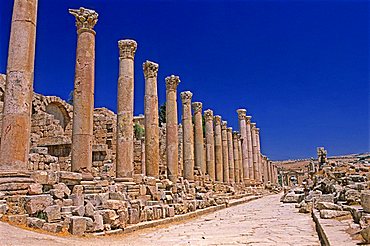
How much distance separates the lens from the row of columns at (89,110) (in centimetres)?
983

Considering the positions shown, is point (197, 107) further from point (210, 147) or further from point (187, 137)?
point (187, 137)

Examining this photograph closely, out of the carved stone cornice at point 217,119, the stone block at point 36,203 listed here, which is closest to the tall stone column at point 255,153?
the carved stone cornice at point 217,119

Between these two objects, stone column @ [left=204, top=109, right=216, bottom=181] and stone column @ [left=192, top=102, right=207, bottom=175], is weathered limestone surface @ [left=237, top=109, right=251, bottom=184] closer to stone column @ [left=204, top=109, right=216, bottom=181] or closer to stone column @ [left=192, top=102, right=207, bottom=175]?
stone column @ [left=204, top=109, right=216, bottom=181]

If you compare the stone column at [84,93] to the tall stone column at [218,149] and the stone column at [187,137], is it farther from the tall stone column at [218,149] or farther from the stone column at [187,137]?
the tall stone column at [218,149]

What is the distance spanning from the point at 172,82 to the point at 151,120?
139 inches

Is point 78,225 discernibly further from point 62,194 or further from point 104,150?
point 104,150

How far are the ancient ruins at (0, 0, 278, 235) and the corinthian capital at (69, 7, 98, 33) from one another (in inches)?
1.3

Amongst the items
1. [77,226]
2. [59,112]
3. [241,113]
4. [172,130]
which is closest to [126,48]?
[172,130]

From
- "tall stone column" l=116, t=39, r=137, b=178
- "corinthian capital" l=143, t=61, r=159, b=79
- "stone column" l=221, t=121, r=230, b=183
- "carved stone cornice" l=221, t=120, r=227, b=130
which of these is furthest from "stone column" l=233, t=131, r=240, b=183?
"tall stone column" l=116, t=39, r=137, b=178

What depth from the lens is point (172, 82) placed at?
21.1 meters

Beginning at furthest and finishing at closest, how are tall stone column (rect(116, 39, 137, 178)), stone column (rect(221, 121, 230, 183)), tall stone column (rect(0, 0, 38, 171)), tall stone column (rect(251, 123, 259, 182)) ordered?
tall stone column (rect(251, 123, 259, 182)) < stone column (rect(221, 121, 230, 183)) < tall stone column (rect(116, 39, 137, 178)) < tall stone column (rect(0, 0, 38, 171))

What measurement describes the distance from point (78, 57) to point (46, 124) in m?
8.90

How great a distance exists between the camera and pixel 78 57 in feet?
43.2

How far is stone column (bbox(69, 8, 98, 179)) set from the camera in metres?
12.5
